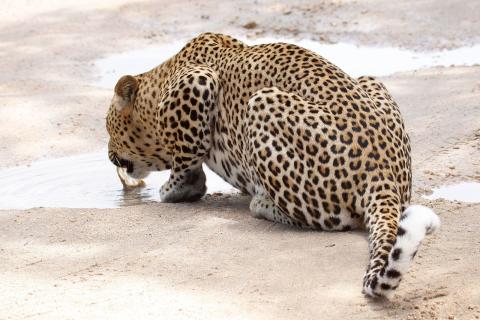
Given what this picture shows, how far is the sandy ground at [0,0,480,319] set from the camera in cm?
578

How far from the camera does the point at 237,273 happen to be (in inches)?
250

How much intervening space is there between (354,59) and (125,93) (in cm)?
594

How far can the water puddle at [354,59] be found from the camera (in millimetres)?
13531

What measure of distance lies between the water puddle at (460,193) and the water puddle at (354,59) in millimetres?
4640

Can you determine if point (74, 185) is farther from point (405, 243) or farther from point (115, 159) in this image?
point (405, 243)

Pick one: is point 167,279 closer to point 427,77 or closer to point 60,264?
point 60,264

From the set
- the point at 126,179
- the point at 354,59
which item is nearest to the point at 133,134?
the point at 126,179

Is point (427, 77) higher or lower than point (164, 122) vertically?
lower

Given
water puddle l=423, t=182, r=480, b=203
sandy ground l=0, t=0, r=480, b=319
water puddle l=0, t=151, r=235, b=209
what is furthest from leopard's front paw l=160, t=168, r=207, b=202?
water puddle l=423, t=182, r=480, b=203

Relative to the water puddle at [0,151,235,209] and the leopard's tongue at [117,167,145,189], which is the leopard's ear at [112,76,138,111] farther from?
the water puddle at [0,151,235,209]

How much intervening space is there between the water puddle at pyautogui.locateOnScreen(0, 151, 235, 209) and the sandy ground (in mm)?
352

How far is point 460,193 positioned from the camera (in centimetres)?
849

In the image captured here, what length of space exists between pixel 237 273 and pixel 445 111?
5.06 m

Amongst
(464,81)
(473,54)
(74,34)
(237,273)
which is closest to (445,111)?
(464,81)
